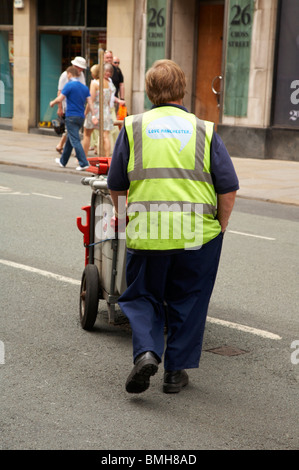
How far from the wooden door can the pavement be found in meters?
2.57

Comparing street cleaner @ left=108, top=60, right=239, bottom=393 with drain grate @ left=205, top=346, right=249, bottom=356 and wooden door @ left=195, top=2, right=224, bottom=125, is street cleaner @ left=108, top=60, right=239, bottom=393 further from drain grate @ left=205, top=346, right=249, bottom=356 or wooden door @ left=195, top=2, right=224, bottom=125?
wooden door @ left=195, top=2, right=224, bottom=125

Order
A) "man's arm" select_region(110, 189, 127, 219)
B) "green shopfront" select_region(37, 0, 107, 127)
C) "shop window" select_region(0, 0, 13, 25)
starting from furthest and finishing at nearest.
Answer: "shop window" select_region(0, 0, 13, 25) → "green shopfront" select_region(37, 0, 107, 127) → "man's arm" select_region(110, 189, 127, 219)

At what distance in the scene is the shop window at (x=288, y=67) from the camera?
1653 centimetres

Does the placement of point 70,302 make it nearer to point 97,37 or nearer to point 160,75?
point 160,75

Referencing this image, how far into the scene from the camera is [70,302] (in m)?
6.20

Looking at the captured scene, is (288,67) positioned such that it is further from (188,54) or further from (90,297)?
(90,297)

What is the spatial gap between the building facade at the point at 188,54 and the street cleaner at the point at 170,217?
12.8 m

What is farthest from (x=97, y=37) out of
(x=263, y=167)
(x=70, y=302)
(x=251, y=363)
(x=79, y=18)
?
(x=251, y=363)

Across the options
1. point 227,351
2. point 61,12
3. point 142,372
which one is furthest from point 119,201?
point 61,12

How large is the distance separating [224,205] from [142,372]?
980 mm

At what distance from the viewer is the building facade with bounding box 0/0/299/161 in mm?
16828

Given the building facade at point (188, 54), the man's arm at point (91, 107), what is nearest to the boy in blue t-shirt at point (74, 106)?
the man's arm at point (91, 107)

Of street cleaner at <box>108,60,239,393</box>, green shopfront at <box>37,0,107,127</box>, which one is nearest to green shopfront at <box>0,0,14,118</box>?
green shopfront at <box>37,0,107,127</box>

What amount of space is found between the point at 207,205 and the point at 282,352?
1.36m
